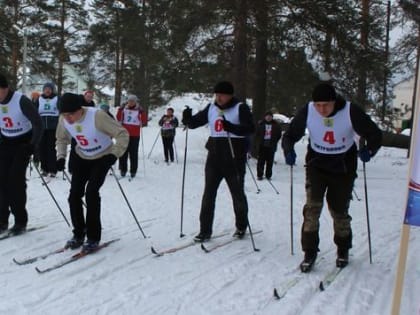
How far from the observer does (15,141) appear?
6008mm

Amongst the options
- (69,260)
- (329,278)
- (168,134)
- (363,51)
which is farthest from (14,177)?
(363,51)

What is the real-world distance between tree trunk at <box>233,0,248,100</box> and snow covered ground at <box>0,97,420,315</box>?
563cm

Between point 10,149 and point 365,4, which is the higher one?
point 365,4

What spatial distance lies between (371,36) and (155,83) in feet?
22.6

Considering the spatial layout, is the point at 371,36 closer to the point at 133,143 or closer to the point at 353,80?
the point at 353,80

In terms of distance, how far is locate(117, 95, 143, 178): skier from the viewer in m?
11.8

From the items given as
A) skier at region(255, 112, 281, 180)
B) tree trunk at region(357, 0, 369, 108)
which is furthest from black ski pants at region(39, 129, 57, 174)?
tree trunk at region(357, 0, 369, 108)

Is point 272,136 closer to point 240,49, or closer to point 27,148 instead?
point 240,49

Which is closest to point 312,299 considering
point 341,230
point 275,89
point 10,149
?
point 341,230

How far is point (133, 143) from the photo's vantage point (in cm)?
1184

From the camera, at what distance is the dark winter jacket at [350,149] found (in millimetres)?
4855

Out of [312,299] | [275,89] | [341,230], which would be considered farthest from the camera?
[275,89]

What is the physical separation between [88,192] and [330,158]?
2456mm

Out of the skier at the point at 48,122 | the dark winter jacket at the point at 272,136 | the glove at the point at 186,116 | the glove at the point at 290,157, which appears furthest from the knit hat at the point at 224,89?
the dark winter jacket at the point at 272,136
